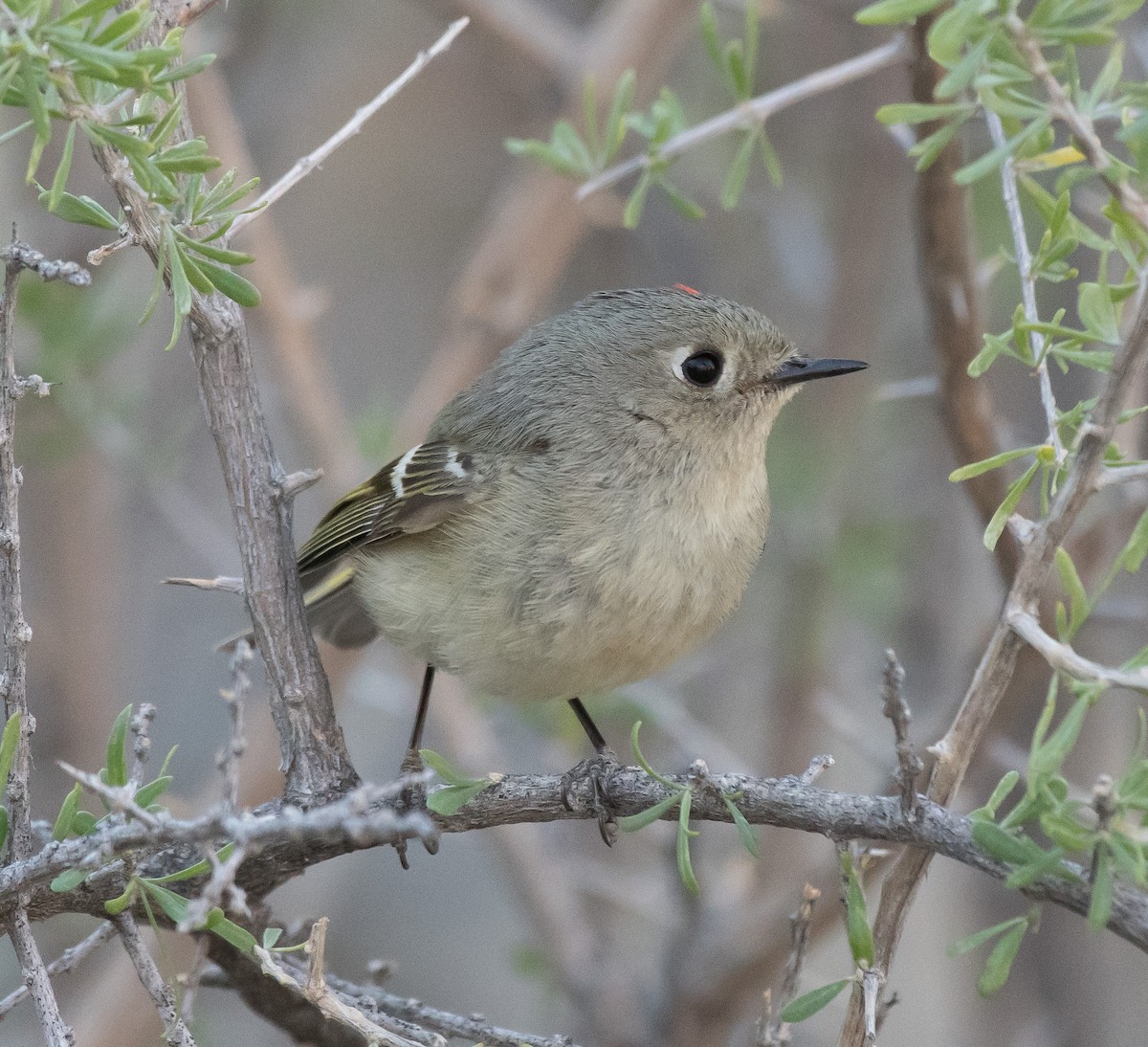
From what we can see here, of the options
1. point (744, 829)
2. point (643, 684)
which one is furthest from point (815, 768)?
point (643, 684)

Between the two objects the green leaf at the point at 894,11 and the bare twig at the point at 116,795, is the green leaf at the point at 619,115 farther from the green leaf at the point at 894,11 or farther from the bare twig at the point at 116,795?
the bare twig at the point at 116,795

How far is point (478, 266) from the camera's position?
10.5 ft

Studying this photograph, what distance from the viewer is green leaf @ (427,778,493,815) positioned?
1499 millimetres

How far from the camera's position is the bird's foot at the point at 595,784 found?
1.60 m

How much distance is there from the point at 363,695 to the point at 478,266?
119 cm

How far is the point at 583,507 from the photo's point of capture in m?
2.04

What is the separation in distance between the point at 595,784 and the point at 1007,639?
28.4 inches

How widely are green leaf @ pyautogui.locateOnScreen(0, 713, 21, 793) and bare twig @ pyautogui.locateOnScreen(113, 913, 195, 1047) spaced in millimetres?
201

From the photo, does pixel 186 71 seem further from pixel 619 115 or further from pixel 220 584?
pixel 619 115

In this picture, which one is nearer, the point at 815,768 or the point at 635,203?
the point at 815,768

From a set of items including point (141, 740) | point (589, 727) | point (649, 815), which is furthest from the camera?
point (589, 727)

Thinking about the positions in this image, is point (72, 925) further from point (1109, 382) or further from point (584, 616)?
point (1109, 382)

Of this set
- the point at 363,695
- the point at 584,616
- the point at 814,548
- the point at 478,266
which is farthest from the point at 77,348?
the point at 814,548

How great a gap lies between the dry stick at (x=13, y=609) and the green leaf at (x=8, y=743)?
0.01 metres
